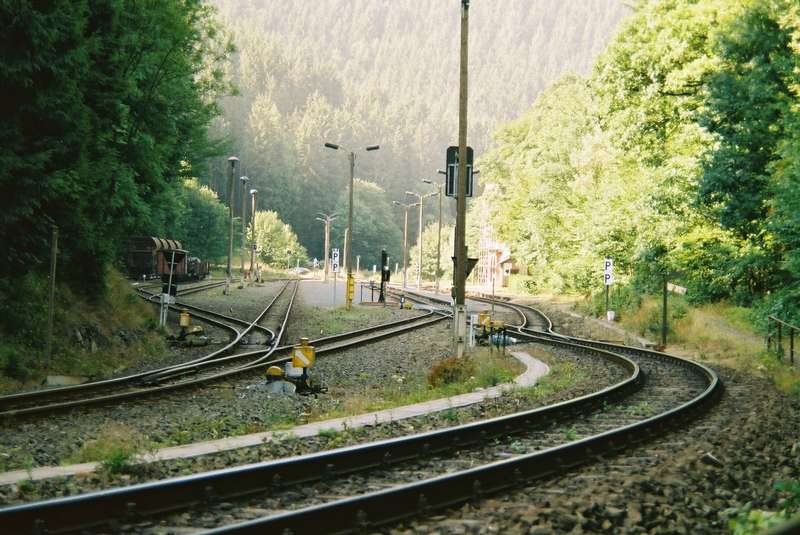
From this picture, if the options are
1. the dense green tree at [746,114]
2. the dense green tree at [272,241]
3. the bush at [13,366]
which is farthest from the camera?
the dense green tree at [272,241]

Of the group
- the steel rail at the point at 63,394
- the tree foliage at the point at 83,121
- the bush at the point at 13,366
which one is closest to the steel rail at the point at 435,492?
the steel rail at the point at 63,394

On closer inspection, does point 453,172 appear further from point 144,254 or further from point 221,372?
point 144,254

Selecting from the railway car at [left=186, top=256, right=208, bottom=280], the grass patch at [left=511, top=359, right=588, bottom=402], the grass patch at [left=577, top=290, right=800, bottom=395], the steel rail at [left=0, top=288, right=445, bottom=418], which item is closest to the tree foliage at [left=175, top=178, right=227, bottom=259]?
the railway car at [left=186, top=256, right=208, bottom=280]

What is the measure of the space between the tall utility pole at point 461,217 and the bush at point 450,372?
143 cm

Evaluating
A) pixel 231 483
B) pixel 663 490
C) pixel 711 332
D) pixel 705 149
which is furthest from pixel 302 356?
pixel 705 149

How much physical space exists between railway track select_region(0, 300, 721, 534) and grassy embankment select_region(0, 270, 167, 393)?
365 inches

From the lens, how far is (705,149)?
26.8 metres

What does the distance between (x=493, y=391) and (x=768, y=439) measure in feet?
17.6

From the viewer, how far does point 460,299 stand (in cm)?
1900

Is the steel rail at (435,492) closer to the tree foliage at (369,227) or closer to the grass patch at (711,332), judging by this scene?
the grass patch at (711,332)

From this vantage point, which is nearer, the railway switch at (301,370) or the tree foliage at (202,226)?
the railway switch at (301,370)

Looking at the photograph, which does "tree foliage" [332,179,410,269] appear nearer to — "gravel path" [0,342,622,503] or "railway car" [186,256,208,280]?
"railway car" [186,256,208,280]

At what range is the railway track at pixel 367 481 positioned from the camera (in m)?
5.99

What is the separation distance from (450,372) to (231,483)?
1000 cm
